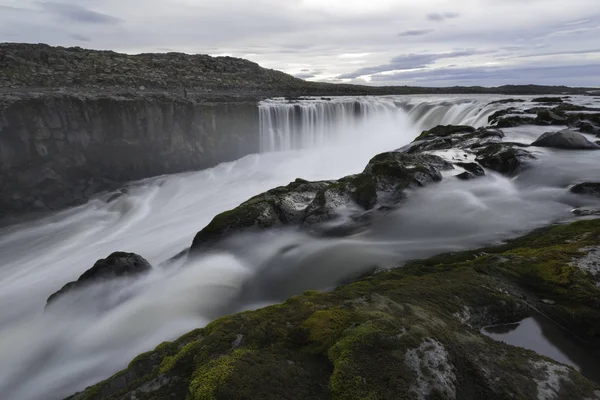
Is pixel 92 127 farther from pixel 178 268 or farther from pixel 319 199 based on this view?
pixel 319 199

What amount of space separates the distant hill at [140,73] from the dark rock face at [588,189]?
118ft

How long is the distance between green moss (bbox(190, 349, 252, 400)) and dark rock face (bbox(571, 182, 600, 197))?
1245 cm

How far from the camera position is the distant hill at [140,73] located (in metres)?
32.9

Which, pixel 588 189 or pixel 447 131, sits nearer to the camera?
pixel 588 189

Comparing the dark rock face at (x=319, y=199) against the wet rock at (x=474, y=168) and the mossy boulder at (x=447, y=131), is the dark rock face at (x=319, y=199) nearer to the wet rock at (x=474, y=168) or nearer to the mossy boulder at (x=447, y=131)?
the wet rock at (x=474, y=168)

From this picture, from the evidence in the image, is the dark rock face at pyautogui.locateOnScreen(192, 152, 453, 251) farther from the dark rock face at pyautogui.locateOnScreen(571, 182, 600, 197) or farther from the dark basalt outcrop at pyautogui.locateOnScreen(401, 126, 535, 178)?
the dark rock face at pyautogui.locateOnScreen(571, 182, 600, 197)

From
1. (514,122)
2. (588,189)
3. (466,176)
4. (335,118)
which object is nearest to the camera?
(588,189)

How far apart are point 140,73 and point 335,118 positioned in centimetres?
2475

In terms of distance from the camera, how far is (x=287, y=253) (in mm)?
9594

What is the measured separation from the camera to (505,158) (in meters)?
14.7

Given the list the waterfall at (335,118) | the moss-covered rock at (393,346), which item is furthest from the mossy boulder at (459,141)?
the waterfall at (335,118)

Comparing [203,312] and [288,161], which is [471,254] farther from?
[288,161]

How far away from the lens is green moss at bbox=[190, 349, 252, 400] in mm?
3466

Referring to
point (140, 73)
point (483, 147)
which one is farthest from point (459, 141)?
point (140, 73)
